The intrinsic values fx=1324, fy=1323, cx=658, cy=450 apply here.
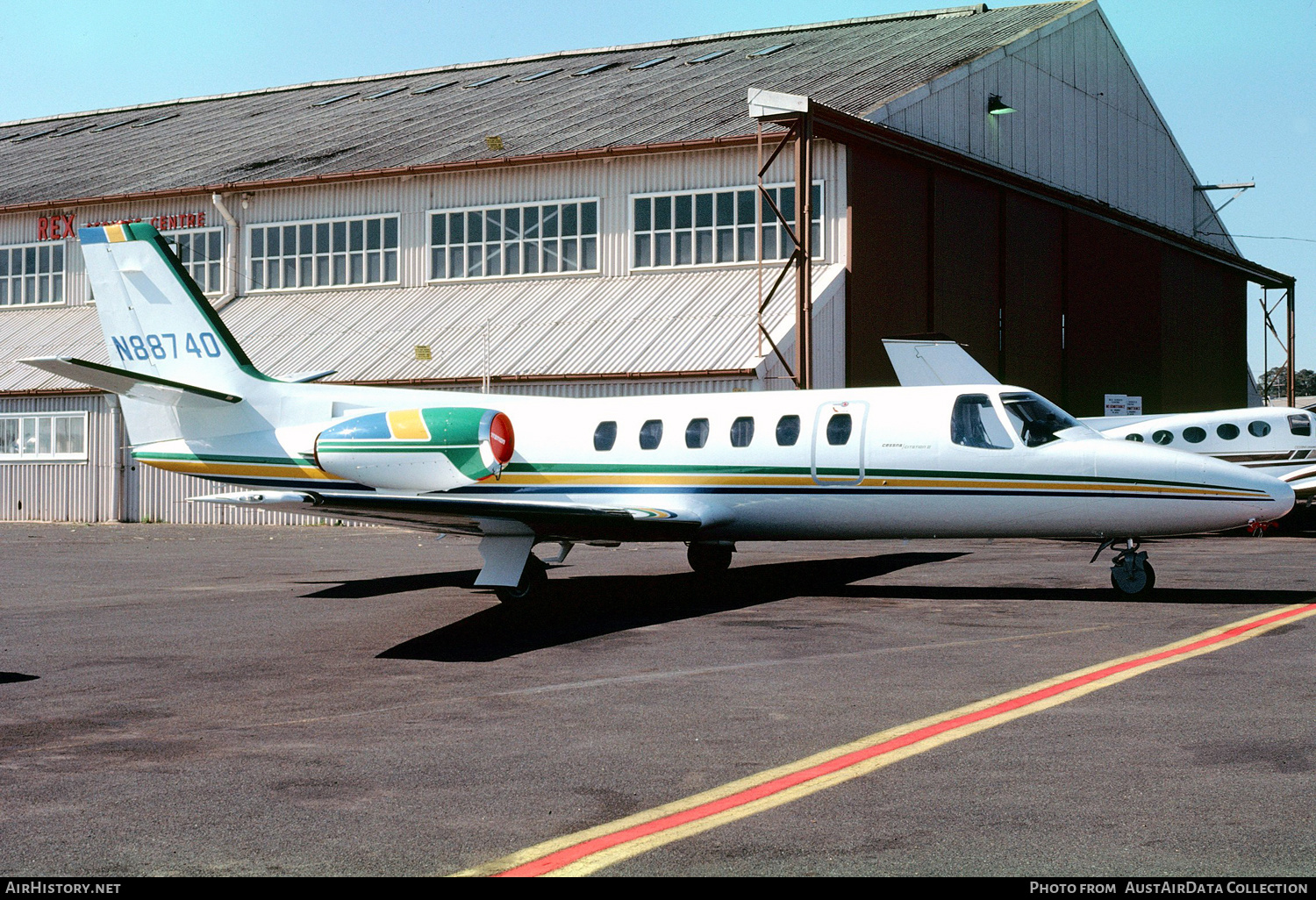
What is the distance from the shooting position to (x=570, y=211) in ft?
118

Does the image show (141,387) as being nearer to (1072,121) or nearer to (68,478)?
(68,478)

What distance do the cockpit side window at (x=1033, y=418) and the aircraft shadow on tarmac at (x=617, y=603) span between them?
3.09 m

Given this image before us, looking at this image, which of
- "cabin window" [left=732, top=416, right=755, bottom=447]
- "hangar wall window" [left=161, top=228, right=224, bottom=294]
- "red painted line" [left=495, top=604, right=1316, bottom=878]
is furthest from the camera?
"hangar wall window" [left=161, top=228, right=224, bottom=294]

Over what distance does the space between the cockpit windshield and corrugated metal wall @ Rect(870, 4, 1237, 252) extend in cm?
1838

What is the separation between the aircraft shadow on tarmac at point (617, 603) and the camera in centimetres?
1251

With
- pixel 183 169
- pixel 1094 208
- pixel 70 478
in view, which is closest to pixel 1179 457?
pixel 1094 208

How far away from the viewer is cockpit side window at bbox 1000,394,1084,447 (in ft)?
50.5

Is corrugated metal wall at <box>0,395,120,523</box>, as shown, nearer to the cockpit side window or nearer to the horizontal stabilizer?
the horizontal stabilizer

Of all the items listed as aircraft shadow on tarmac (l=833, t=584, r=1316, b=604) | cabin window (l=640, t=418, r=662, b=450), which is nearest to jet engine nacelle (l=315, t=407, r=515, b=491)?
cabin window (l=640, t=418, r=662, b=450)

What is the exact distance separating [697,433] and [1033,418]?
13.9 ft

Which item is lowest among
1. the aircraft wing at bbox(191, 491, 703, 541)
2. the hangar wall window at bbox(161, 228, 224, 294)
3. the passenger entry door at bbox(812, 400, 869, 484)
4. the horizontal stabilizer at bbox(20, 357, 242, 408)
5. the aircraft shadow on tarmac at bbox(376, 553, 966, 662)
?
the aircraft shadow on tarmac at bbox(376, 553, 966, 662)

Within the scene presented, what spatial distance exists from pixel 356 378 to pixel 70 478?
9.78 meters

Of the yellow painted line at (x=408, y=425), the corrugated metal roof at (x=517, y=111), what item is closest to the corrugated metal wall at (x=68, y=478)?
the corrugated metal roof at (x=517, y=111)

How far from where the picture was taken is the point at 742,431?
55.2 feet
